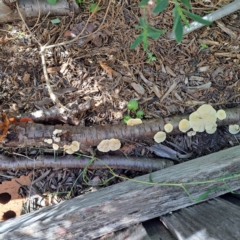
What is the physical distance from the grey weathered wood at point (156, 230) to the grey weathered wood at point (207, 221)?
4cm

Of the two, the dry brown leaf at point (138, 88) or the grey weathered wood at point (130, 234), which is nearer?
the grey weathered wood at point (130, 234)

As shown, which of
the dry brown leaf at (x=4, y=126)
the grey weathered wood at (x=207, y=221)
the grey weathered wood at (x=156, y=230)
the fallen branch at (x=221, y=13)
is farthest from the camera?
the fallen branch at (x=221, y=13)

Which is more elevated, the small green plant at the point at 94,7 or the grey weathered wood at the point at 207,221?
the small green plant at the point at 94,7

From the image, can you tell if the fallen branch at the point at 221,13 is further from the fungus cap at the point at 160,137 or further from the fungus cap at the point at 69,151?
the fungus cap at the point at 69,151

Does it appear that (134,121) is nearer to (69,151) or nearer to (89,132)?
(89,132)

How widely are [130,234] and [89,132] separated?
39.9 inches

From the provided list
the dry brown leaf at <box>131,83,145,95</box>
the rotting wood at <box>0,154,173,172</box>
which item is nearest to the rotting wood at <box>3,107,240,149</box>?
the rotting wood at <box>0,154,173,172</box>

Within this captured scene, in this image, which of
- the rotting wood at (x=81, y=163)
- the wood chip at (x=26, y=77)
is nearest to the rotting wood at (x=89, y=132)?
the rotting wood at (x=81, y=163)

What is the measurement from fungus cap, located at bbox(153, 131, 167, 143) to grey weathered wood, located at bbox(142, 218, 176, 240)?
0.82m

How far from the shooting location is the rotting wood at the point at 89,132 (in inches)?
102

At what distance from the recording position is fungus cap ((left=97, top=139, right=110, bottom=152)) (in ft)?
8.95

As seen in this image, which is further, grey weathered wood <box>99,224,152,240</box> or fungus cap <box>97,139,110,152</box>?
fungus cap <box>97,139,110,152</box>

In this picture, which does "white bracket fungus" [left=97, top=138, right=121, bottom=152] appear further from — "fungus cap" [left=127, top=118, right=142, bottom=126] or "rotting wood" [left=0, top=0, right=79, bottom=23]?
"rotting wood" [left=0, top=0, right=79, bottom=23]

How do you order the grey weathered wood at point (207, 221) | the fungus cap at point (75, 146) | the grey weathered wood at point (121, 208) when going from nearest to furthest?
1. the grey weathered wood at point (207, 221)
2. the grey weathered wood at point (121, 208)
3. the fungus cap at point (75, 146)
